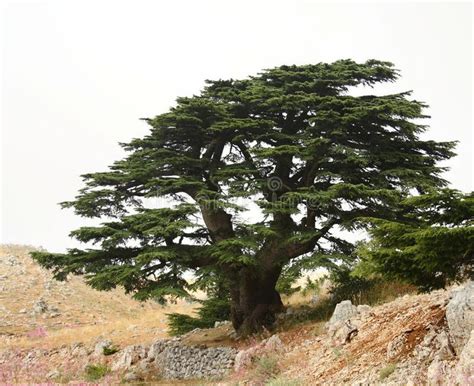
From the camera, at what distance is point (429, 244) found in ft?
19.3

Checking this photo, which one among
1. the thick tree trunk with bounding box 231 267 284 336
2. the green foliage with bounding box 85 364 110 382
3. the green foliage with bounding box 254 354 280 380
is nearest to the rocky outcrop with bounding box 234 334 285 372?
the green foliage with bounding box 254 354 280 380

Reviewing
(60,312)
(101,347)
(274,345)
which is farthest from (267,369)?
(60,312)

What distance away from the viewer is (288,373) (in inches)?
398

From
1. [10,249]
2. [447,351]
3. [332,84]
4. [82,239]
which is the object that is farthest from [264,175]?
[10,249]

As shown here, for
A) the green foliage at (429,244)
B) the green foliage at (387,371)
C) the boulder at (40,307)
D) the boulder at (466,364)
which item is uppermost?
the green foliage at (429,244)

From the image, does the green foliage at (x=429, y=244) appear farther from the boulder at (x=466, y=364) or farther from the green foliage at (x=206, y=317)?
the green foliage at (x=206, y=317)

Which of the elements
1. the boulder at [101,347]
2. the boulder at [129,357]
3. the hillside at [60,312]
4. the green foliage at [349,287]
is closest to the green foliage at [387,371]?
the green foliage at [349,287]

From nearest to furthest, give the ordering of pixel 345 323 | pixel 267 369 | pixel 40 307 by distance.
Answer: pixel 267 369 < pixel 345 323 < pixel 40 307

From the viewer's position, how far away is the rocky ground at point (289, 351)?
665cm

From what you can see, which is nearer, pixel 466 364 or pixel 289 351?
pixel 466 364

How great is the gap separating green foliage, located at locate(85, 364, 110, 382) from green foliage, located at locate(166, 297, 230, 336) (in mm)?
4880

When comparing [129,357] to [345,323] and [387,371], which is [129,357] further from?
[387,371]

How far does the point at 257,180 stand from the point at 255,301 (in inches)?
176

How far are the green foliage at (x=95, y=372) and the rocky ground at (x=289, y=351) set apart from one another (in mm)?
32
